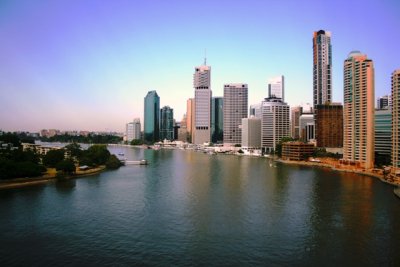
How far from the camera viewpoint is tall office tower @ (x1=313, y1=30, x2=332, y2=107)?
6800 centimetres

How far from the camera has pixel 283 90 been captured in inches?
3952

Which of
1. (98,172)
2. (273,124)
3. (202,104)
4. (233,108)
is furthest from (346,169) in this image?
(202,104)

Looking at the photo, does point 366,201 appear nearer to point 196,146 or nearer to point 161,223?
point 161,223

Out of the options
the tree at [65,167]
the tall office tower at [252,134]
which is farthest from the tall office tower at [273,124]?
the tree at [65,167]

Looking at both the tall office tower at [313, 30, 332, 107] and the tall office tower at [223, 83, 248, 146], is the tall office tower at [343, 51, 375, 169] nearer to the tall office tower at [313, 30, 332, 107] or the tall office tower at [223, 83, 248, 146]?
the tall office tower at [313, 30, 332, 107]

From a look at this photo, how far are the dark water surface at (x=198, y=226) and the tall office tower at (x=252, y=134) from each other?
44.9m

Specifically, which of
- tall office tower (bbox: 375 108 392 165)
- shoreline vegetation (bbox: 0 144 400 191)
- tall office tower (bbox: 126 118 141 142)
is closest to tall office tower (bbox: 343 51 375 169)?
shoreline vegetation (bbox: 0 144 400 191)

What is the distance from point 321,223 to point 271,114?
157ft

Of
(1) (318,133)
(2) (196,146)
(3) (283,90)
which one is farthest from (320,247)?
Answer: (3) (283,90)

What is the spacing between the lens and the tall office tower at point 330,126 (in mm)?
50406

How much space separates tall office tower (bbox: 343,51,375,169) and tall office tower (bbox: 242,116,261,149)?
3209cm

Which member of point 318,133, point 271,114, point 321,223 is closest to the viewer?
point 321,223

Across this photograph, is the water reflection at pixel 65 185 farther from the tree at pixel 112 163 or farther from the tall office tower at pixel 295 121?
the tall office tower at pixel 295 121

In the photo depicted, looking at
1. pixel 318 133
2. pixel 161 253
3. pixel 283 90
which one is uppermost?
pixel 283 90
